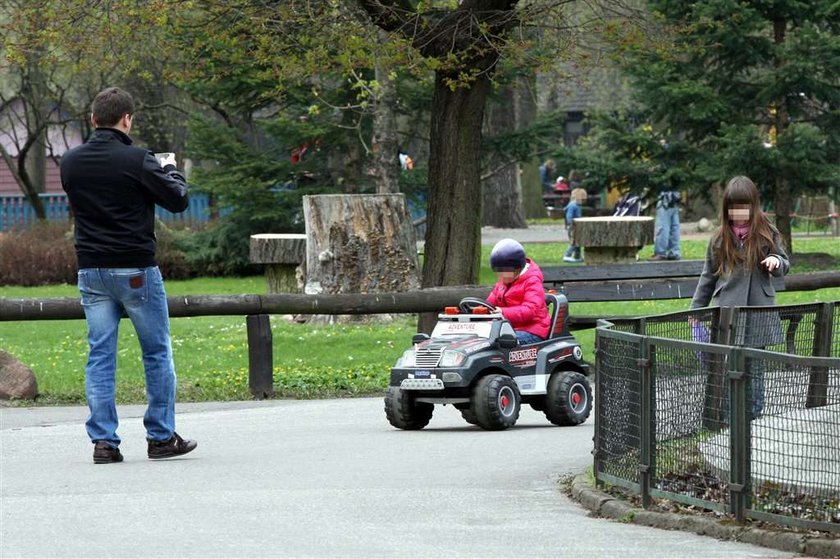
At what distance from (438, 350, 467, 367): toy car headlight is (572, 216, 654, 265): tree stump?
1716 cm

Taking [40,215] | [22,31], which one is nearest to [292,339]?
[22,31]

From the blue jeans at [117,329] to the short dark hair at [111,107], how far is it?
2.85ft

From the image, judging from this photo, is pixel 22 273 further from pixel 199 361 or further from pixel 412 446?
pixel 412 446

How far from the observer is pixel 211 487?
9.49m

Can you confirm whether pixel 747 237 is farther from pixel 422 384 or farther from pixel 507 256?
pixel 422 384

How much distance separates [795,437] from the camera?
7.79m

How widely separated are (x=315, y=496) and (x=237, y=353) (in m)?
12.4

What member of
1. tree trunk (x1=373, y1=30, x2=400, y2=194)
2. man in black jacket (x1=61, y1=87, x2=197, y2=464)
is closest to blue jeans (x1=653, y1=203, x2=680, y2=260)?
tree trunk (x1=373, y1=30, x2=400, y2=194)

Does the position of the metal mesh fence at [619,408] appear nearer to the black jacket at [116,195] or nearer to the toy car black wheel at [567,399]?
the black jacket at [116,195]

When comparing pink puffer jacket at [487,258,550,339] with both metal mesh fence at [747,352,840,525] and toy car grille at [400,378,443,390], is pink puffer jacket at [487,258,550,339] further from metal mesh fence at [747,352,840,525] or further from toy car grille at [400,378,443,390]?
metal mesh fence at [747,352,840,525]

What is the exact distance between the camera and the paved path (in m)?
7.75

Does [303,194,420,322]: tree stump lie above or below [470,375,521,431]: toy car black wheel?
above

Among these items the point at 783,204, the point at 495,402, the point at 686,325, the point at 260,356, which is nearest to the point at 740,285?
the point at 686,325

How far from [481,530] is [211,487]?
1.94 metres
